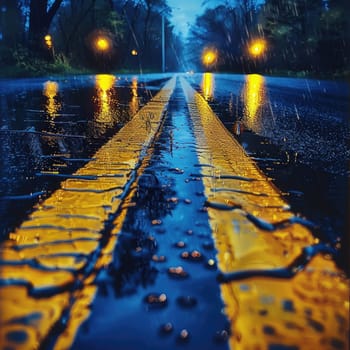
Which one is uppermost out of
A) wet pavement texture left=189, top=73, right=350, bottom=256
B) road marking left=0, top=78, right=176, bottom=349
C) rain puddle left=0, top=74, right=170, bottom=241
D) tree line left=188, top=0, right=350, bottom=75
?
tree line left=188, top=0, right=350, bottom=75

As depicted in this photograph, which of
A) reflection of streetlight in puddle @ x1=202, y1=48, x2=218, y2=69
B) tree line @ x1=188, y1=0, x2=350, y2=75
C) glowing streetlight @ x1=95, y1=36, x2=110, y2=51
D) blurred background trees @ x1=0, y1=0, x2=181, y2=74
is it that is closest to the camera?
tree line @ x1=188, y1=0, x2=350, y2=75

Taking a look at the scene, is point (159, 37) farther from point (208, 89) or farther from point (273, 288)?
point (273, 288)

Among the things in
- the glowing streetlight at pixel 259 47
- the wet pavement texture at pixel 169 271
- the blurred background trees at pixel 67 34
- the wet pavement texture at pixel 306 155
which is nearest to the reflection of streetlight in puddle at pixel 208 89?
the wet pavement texture at pixel 306 155

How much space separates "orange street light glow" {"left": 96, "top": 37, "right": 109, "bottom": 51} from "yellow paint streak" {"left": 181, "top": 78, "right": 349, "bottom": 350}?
1772 inches

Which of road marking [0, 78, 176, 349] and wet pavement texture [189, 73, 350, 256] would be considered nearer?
road marking [0, 78, 176, 349]

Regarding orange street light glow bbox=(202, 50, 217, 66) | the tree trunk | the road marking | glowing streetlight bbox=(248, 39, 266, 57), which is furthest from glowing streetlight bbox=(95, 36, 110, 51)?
the road marking

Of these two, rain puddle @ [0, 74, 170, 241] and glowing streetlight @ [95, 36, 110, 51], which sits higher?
glowing streetlight @ [95, 36, 110, 51]

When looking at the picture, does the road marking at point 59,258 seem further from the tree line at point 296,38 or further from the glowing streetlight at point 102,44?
the glowing streetlight at point 102,44

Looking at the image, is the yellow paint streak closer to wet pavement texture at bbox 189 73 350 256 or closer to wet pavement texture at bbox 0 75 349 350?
wet pavement texture at bbox 0 75 349 350

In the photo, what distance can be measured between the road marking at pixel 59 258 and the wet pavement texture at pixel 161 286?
0.07m

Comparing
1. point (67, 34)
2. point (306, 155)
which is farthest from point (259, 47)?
point (306, 155)

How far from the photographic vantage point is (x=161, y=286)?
1.41m

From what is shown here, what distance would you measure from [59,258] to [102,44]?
4626 centimetres

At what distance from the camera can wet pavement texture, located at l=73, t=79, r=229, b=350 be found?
3.73 ft
